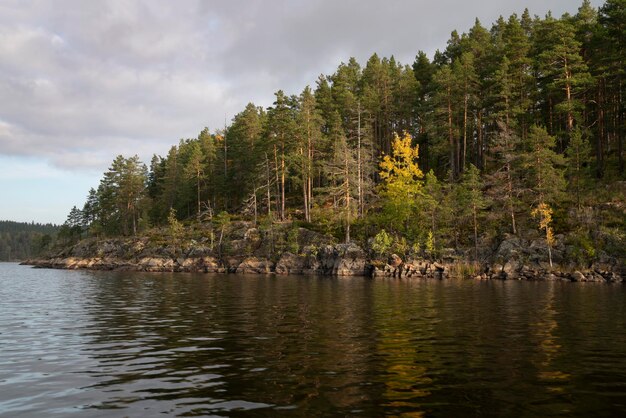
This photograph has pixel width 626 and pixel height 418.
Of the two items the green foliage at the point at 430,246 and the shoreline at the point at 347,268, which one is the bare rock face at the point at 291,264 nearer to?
the shoreline at the point at 347,268

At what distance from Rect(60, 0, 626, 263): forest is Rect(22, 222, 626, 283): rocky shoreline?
7.31 ft

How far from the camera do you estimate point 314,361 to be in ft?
39.6

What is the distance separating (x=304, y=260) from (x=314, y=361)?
156ft

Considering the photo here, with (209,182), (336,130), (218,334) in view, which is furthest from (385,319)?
(209,182)

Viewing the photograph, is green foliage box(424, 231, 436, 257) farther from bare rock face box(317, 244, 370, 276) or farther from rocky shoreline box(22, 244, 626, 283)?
bare rock face box(317, 244, 370, 276)

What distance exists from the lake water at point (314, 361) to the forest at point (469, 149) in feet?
103

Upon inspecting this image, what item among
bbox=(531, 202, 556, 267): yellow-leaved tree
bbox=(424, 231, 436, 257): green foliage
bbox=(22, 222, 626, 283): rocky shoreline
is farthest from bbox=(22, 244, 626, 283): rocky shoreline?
bbox=(531, 202, 556, 267): yellow-leaved tree

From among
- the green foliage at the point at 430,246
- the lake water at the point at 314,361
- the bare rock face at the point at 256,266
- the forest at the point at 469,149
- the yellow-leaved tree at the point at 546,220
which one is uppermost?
the forest at the point at 469,149

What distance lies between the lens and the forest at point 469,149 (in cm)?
5069

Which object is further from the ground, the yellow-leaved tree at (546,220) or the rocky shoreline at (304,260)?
the yellow-leaved tree at (546,220)

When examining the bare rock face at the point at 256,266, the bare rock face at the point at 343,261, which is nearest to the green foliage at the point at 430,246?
the bare rock face at the point at 343,261

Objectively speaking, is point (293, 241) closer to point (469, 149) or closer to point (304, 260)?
point (304, 260)

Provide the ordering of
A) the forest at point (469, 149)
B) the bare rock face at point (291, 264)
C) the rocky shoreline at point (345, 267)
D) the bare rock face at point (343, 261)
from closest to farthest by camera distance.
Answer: the rocky shoreline at point (345, 267), the forest at point (469, 149), the bare rock face at point (343, 261), the bare rock face at point (291, 264)

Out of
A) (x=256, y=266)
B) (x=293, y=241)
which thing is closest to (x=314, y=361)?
(x=293, y=241)
